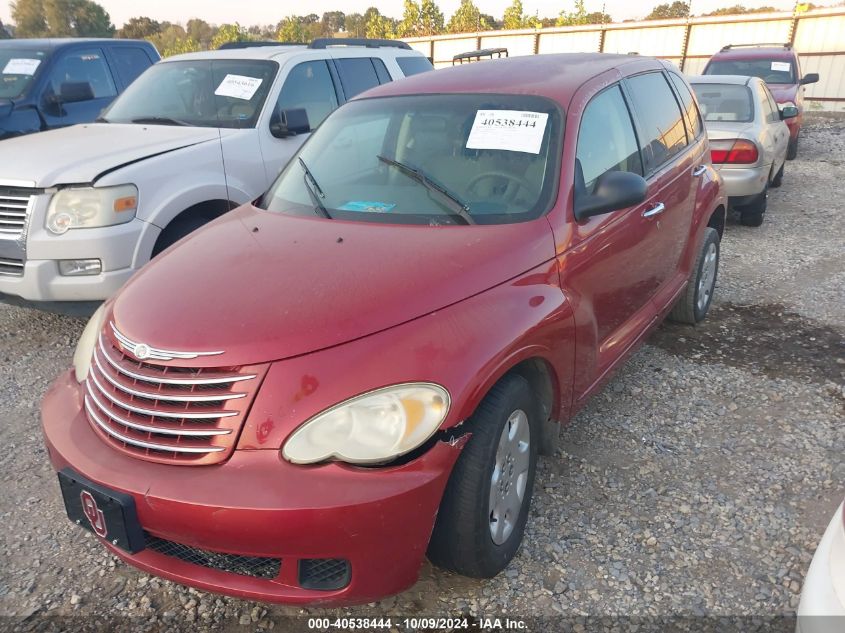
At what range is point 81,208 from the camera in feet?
13.0

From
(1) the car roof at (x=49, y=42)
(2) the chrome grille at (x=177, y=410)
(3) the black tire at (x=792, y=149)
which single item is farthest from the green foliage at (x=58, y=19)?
(2) the chrome grille at (x=177, y=410)

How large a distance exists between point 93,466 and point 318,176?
1.71 meters

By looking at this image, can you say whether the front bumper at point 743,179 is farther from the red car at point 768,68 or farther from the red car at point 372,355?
the red car at point 768,68

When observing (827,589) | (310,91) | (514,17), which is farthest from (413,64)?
(514,17)

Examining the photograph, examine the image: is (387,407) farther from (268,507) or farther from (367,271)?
(367,271)

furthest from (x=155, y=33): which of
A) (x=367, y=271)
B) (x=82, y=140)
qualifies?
(x=367, y=271)

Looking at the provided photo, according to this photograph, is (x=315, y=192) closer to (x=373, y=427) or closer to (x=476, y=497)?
(x=373, y=427)

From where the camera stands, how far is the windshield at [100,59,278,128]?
200 inches

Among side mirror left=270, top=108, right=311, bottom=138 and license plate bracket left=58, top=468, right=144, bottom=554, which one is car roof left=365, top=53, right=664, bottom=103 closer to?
side mirror left=270, top=108, right=311, bottom=138

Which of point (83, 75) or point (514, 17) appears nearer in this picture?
point (83, 75)

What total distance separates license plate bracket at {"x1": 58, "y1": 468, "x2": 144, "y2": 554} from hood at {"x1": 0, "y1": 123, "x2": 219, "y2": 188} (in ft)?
8.11

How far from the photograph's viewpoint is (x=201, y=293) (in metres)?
2.30

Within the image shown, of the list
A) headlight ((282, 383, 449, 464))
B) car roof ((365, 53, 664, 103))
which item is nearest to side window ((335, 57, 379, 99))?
car roof ((365, 53, 664, 103))

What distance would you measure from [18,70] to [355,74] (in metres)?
3.55
